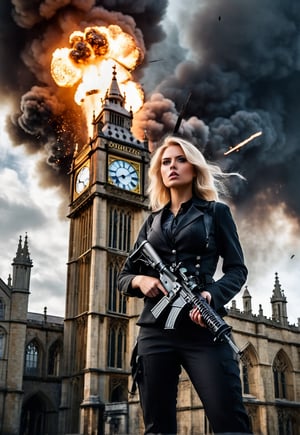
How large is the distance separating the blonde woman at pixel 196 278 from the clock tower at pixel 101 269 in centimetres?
3104

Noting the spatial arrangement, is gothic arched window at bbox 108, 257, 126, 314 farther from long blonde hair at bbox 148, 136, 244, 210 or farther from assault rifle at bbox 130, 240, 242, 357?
assault rifle at bbox 130, 240, 242, 357

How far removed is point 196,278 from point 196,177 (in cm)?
81

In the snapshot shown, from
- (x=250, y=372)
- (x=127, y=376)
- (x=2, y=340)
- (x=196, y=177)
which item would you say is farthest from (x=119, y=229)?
(x=196, y=177)

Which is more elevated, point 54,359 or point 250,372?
point 54,359

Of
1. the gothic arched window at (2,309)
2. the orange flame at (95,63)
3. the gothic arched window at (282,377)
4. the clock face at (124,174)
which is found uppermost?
the orange flame at (95,63)

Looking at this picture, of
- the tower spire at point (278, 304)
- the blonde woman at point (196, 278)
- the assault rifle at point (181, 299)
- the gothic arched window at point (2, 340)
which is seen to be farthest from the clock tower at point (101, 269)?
the assault rifle at point (181, 299)

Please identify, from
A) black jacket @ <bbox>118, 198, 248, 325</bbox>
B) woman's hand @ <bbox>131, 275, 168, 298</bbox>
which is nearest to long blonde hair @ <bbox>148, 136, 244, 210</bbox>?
black jacket @ <bbox>118, 198, 248, 325</bbox>

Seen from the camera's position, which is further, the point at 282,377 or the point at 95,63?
the point at 95,63

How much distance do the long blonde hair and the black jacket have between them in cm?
15

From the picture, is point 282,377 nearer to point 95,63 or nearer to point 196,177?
point 95,63

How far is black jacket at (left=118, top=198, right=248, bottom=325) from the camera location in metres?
3.65

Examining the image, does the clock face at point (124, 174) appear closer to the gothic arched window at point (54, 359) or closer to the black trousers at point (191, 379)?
the gothic arched window at point (54, 359)

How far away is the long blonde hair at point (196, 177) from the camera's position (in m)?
3.93

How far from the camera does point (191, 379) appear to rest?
3.45 metres
